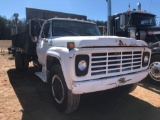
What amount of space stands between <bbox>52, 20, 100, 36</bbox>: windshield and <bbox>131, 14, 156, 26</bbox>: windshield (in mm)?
2377

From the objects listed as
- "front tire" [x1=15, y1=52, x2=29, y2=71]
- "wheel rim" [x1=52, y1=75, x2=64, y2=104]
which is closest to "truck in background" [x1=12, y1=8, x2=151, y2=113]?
"wheel rim" [x1=52, y1=75, x2=64, y2=104]

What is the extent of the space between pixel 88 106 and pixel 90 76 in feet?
4.27

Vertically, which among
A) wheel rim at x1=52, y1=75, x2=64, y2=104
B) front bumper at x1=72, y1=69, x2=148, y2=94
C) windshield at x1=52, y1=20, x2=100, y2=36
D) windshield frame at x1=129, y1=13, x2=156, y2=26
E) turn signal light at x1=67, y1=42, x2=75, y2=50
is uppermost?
windshield frame at x1=129, y1=13, x2=156, y2=26

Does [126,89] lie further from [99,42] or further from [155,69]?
[99,42]

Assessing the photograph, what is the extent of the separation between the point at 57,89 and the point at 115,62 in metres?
1.37

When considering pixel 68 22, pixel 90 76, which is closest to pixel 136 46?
pixel 90 76

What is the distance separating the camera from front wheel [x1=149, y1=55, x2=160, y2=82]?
19.8ft

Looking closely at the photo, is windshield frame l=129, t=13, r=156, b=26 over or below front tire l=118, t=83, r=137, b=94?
over

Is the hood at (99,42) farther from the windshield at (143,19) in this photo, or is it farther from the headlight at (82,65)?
the windshield at (143,19)

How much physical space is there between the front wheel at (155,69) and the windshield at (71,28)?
2.01 m

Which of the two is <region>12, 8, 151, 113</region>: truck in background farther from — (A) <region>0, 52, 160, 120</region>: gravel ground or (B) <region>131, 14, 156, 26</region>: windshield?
(B) <region>131, 14, 156, 26</region>: windshield

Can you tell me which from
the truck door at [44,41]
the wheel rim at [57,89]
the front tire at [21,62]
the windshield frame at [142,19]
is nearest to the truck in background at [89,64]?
the wheel rim at [57,89]

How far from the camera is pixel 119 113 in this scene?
4.33 metres

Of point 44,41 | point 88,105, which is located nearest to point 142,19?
point 44,41
